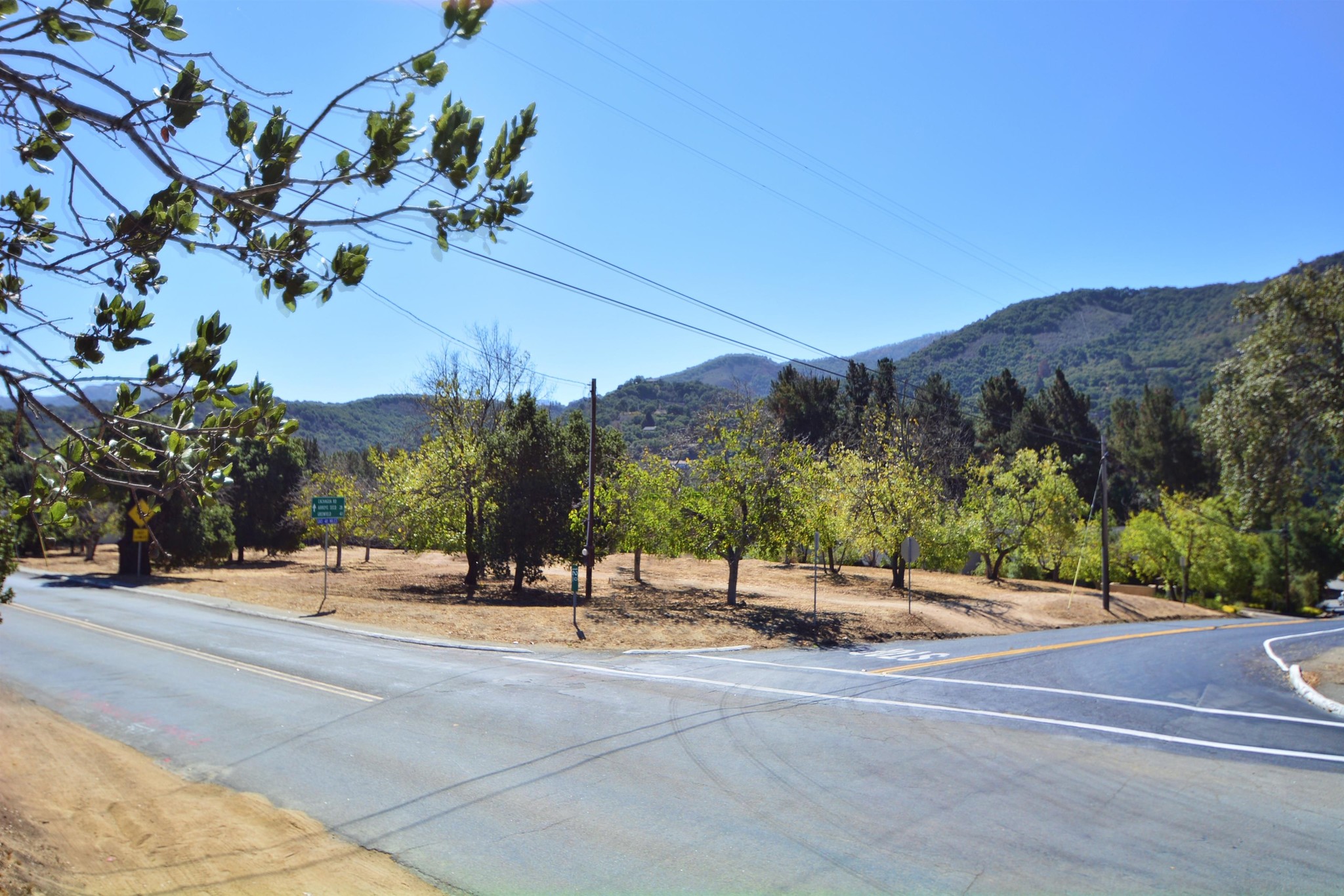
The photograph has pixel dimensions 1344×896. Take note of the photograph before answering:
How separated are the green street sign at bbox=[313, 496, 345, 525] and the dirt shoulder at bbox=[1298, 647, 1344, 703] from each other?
77.8 ft

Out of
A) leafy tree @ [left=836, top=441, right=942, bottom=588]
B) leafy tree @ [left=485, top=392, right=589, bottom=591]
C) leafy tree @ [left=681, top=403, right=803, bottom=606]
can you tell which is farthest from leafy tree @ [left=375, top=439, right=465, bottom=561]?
leafy tree @ [left=836, top=441, right=942, bottom=588]

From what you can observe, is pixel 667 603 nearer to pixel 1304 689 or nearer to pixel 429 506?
pixel 429 506

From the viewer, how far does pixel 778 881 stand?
6.05m

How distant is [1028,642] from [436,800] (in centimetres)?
2168

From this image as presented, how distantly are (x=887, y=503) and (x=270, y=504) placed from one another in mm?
37873

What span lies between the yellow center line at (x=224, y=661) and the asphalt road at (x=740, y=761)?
94mm

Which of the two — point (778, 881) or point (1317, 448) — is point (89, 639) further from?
point (1317, 448)

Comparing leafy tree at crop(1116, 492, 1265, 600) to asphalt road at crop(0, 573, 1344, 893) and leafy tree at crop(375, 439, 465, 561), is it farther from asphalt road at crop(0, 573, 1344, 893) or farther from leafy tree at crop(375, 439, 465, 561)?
leafy tree at crop(375, 439, 465, 561)

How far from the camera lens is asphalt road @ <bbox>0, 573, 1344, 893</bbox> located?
6.52 meters

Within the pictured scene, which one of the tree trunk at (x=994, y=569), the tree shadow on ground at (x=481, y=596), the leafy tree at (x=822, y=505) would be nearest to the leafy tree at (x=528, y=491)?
the tree shadow on ground at (x=481, y=596)

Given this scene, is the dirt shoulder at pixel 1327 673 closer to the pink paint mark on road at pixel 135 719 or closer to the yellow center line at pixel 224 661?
the yellow center line at pixel 224 661

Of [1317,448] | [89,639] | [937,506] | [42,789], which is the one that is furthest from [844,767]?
[937,506]

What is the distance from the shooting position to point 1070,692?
586 inches

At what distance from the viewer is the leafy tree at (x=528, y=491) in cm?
3000
